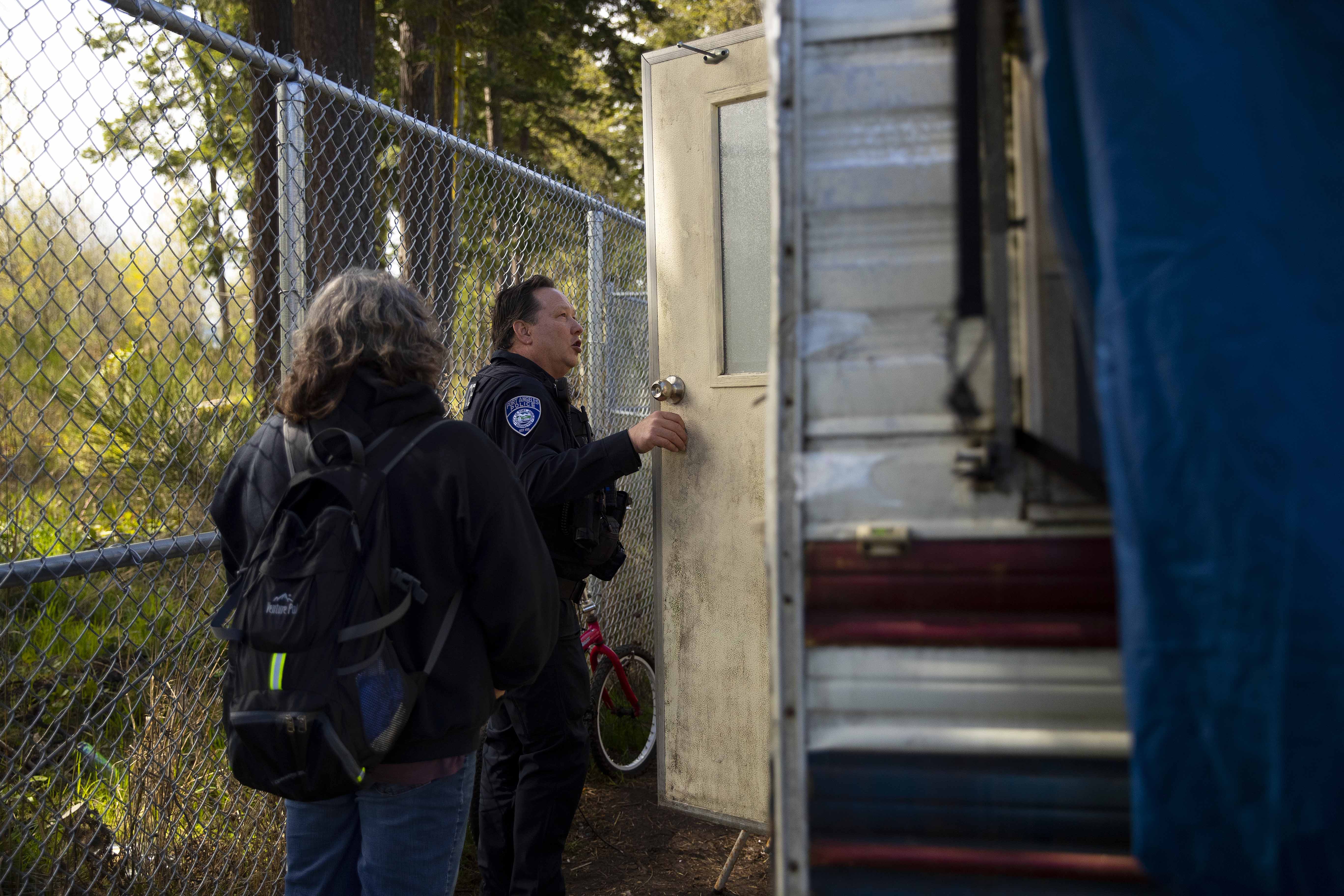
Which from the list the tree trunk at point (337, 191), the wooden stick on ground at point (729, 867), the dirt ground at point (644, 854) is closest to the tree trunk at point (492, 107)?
the tree trunk at point (337, 191)

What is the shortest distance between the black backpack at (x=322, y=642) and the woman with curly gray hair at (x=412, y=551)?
0.05m

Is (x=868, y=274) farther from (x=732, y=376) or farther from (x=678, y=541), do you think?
(x=678, y=541)

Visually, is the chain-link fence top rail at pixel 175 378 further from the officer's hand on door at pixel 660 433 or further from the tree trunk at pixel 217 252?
the officer's hand on door at pixel 660 433

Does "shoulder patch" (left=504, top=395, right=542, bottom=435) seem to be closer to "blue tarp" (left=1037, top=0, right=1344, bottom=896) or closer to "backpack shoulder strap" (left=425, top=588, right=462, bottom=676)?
"backpack shoulder strap" (left=425, top=588, right=462, bottom=676)

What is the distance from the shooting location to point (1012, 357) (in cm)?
162

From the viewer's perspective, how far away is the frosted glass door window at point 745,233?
3.52 metres

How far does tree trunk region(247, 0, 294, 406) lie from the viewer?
3152 mm

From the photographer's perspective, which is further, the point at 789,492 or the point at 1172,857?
the point at 789,492

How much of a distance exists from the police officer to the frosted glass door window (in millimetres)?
363

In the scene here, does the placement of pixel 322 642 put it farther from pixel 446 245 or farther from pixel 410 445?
pixel 446 245

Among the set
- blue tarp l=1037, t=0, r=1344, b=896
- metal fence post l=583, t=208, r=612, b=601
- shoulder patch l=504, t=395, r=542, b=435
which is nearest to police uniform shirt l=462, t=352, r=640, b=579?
shoulder patch l=504, t=395, r=542, b=435

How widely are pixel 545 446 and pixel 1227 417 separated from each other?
2.30m

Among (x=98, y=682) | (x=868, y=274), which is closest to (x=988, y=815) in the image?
(x=868, y=274)

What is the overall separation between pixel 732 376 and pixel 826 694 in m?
A: 2.03
